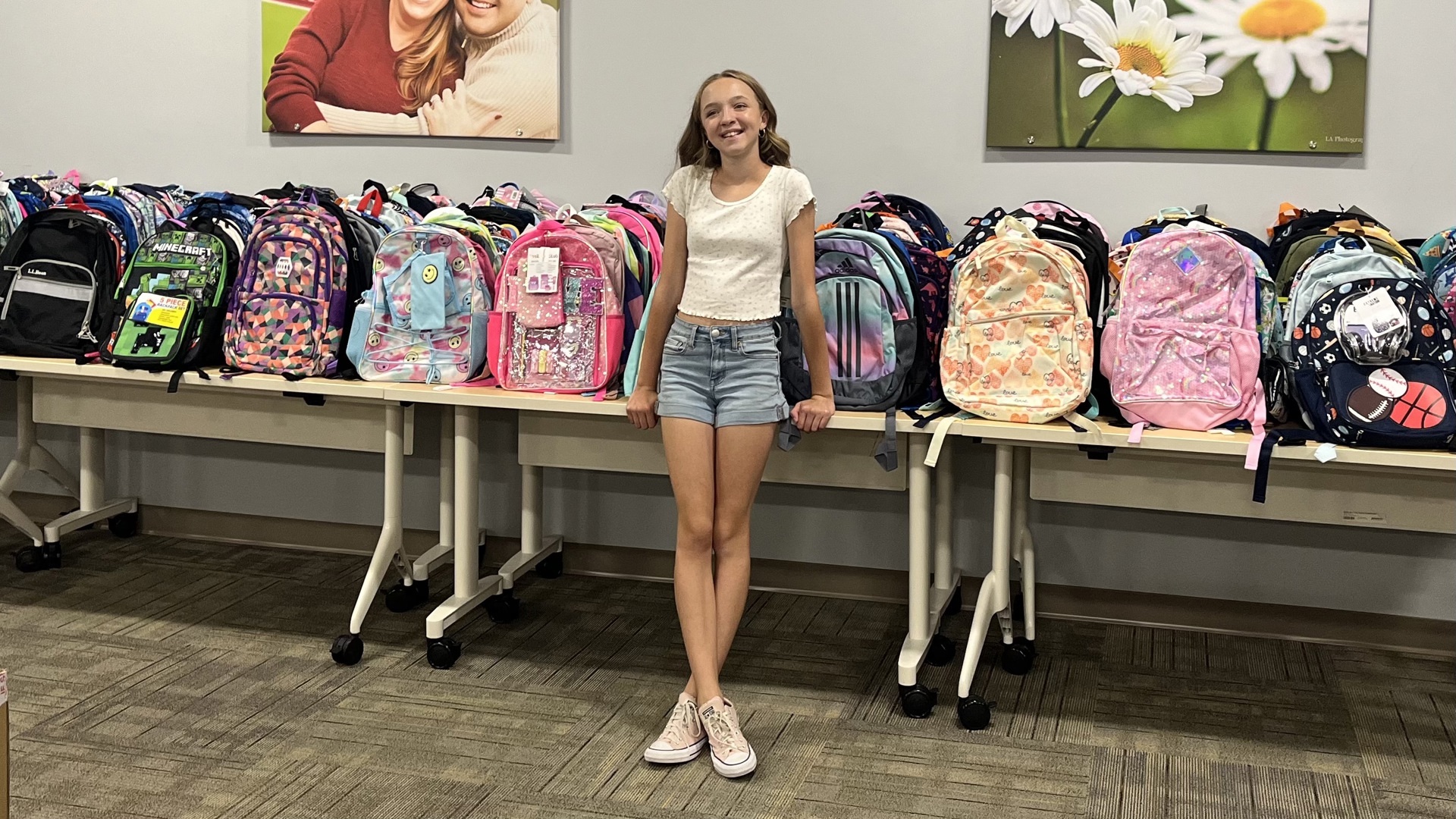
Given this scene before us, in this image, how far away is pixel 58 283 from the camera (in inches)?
145

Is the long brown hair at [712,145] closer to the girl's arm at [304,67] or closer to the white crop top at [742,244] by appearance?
the white crop top at [742,244]

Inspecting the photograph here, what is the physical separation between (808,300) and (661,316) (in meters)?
0.35

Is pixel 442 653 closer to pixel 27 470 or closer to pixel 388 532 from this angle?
pixel 388 532

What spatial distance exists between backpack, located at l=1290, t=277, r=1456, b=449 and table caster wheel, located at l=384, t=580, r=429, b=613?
2.46m

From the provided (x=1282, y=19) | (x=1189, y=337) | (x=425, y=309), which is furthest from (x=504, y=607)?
(x=1282, y=19)

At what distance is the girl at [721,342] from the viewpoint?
2736 millimetres

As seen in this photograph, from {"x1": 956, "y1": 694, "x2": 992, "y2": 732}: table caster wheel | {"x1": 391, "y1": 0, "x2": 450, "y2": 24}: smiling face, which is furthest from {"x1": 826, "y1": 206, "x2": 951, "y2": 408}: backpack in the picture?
{"x1": 391, "y1": 0, "x2": 450, "y2": 24}: smiling face

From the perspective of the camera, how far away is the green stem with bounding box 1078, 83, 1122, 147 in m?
3.55

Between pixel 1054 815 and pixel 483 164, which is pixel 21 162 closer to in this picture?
pixel 483 164

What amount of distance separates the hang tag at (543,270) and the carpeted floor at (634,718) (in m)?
0.99

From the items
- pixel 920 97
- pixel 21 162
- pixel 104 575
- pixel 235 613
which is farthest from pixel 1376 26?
pixel 21 162

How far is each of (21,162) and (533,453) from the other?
96.2 inches

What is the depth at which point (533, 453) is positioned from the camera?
3.61m

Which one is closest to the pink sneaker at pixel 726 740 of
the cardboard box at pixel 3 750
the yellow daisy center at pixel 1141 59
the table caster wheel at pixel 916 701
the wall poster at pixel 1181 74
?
the table caster wheel at pixel 916 701
